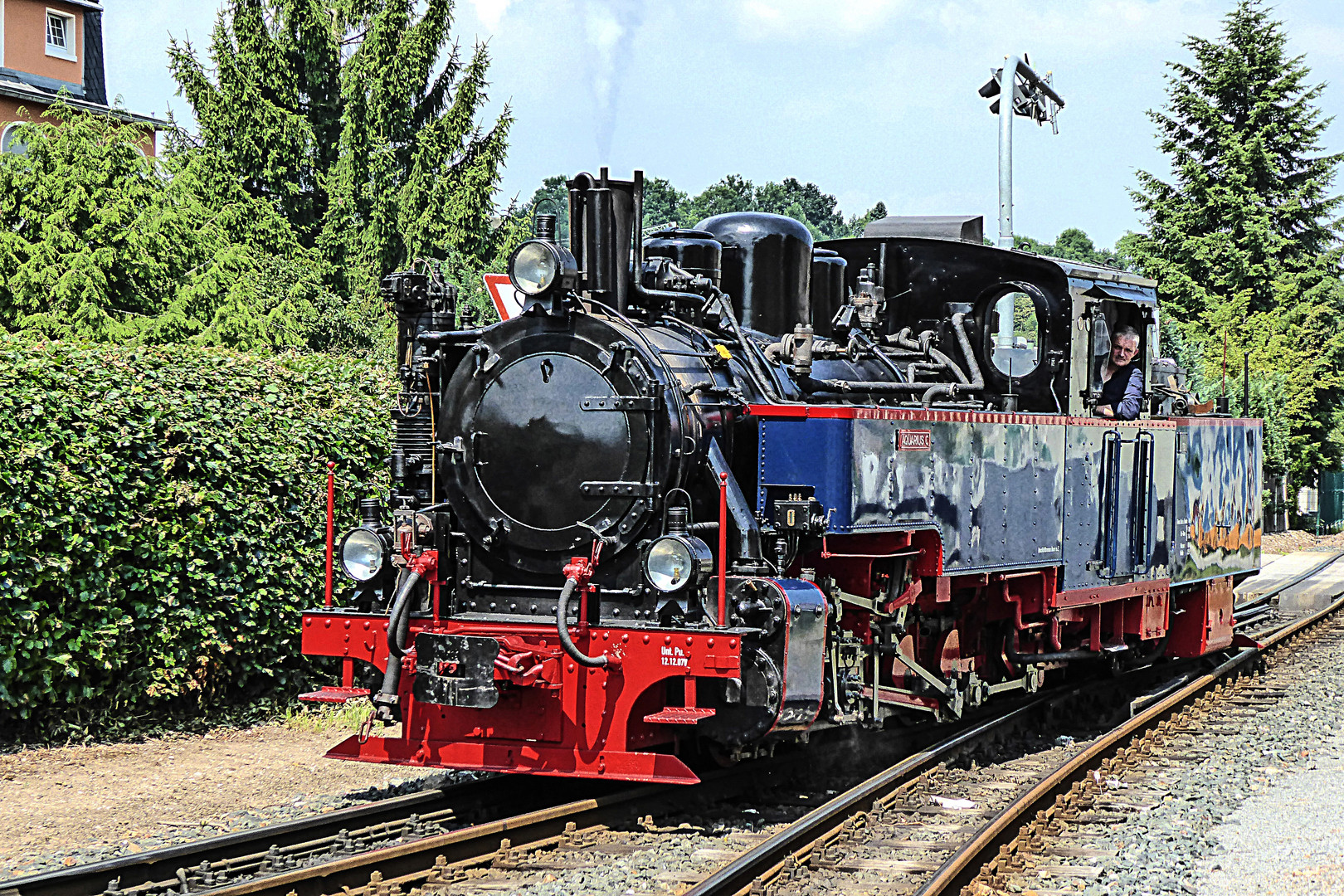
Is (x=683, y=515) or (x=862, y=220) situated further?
(x=862, y=220)

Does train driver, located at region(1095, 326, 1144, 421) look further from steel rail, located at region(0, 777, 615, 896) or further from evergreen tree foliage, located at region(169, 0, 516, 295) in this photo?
evergreen tree foliage, located at region(169, 0, 516, 295)

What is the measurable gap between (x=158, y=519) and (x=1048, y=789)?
540 centimetres

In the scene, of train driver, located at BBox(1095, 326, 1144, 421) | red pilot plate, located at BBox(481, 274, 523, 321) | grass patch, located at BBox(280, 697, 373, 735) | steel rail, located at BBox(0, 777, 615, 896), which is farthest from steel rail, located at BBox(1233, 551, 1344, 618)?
steel rail, located at BBox(0, 777, 615, 896)

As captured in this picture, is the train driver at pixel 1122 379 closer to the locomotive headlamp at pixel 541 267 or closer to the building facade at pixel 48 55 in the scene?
the locomotive headlamp at pixel 541 267

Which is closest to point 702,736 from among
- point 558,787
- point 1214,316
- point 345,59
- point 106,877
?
point 558,787

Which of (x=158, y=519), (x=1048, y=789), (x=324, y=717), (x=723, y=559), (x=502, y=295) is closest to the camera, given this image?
(x=723, y=559)

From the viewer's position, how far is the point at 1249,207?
38.4 meters

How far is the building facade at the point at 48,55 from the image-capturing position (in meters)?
29.0

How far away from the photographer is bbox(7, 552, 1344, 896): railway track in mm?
5598

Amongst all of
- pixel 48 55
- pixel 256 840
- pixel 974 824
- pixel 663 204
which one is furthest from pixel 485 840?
pixel 663 204

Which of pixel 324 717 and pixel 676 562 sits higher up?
pixel 676 562

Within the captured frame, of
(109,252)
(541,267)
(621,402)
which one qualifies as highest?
(109,252)

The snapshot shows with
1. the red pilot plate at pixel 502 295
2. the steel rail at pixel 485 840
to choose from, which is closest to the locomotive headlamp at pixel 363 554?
the steel rail at pixel 485 840

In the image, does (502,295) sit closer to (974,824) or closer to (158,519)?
(158,519)
